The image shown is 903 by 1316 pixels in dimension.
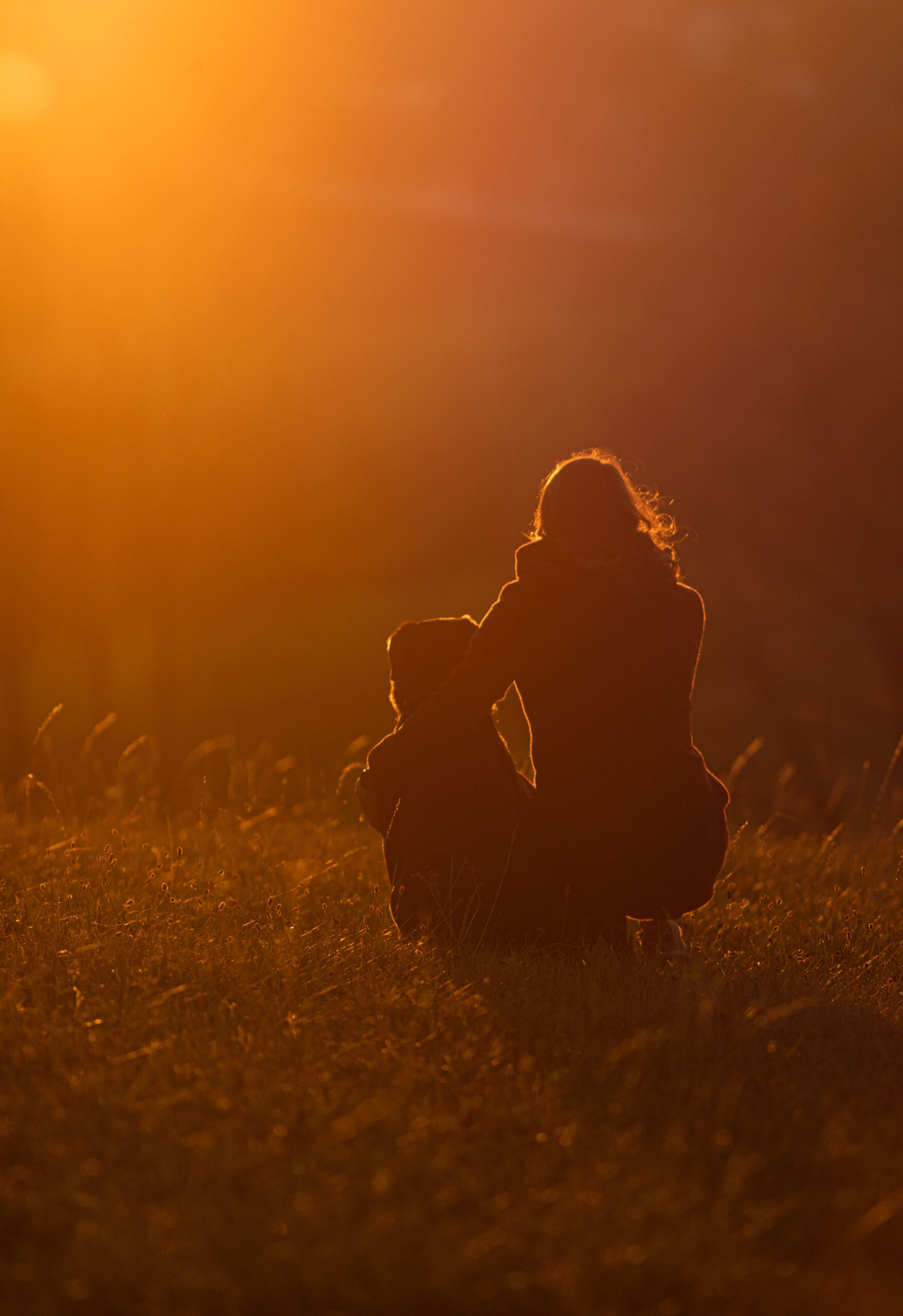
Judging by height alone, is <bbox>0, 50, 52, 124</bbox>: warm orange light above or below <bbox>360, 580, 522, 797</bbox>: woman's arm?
above

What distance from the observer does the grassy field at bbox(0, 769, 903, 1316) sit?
1.91 m

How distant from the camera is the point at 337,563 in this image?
60.3 feet

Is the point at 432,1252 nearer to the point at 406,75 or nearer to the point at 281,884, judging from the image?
the point at 281,884

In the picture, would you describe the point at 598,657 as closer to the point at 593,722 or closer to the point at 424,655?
the point at 593,722

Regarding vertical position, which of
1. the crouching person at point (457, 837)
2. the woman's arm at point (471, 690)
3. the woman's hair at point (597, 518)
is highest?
the woman's hair at point (597, 518)

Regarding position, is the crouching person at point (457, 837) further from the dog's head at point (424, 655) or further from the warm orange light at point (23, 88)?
the warm orange light at point (23, 88)

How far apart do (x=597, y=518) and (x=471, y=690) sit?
67 cm

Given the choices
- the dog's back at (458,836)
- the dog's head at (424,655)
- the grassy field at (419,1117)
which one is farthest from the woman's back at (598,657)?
the grassy field at (419,1117)

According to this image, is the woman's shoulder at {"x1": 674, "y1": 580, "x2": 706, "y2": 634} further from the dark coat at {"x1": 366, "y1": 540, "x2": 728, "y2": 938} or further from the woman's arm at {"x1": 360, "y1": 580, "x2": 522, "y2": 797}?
the woman's arm at {"x1": 360, "y1": 580, "x2": 522, "y2": 797}

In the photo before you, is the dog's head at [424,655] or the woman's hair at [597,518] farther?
the dog's head at [424,655]

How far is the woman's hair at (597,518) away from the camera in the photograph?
356 cm

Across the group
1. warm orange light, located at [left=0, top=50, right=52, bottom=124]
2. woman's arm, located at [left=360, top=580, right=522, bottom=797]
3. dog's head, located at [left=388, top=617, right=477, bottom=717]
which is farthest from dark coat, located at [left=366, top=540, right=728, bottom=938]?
warm orange light, located at [left=0, top=50, right=52, bottom=124]

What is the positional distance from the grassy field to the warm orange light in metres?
11.1

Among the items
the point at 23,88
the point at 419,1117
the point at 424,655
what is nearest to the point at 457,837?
the point at 424,655
